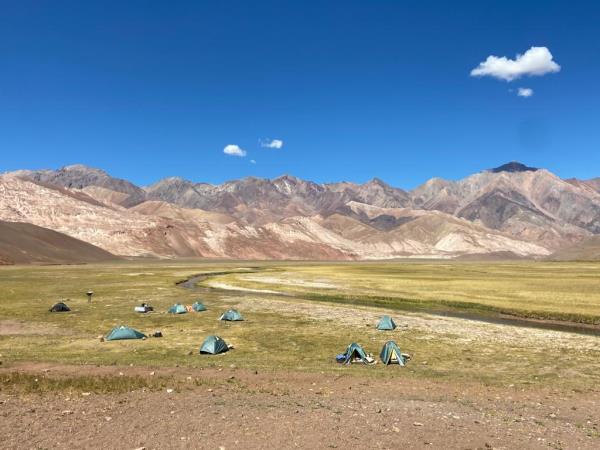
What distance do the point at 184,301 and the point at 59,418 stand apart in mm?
45172

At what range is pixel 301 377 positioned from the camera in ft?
79.8

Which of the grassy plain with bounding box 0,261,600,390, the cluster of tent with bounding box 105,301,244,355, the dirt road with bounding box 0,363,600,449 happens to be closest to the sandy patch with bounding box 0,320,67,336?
the grassy plain with bounding box 0,261,600,390

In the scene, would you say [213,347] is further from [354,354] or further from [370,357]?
[370,357]

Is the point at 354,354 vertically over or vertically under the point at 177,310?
over

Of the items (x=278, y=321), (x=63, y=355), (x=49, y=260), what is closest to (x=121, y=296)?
(x=278, y=321)

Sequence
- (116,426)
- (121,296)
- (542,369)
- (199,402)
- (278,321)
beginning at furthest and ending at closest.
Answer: (121,296), (278,321), (542,369), (199,402), (116,426)

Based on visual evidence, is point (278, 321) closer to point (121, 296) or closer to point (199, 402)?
point (199, 402)

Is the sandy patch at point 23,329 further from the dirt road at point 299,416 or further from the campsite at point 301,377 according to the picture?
the dirt road at point 299,416

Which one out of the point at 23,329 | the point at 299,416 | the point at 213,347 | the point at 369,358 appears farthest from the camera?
the point at 23,329

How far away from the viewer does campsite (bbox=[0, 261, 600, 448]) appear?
16.5m

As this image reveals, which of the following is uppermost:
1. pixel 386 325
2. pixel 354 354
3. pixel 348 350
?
pixel 386 325

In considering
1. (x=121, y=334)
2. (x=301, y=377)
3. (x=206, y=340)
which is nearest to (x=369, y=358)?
(x=301, y=377)

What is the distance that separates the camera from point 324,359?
29297 mm

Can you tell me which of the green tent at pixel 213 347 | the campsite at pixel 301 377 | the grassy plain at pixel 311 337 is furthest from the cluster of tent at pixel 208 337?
the grassy plain at pixel 311 337
